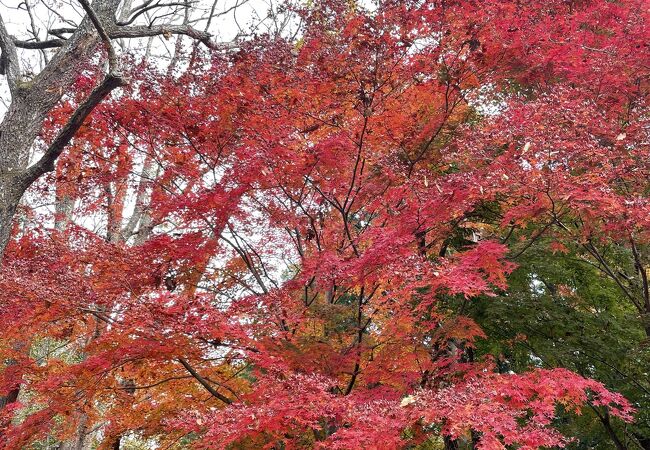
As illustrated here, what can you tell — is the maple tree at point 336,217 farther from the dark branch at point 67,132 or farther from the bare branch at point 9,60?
the bare branch at point 9,60

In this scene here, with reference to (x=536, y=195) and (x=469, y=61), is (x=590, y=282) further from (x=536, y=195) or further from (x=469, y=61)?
(x=469, y=61)

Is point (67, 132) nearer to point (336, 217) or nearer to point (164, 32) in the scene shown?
point (164, 32)

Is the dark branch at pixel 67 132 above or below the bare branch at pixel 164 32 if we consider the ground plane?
below

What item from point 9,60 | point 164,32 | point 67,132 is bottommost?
point 67,132

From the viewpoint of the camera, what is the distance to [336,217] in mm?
9039

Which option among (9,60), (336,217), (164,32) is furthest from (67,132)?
(336,217)

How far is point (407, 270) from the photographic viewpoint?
17.1ft

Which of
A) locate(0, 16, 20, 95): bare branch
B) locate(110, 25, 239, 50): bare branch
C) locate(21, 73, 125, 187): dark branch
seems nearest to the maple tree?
locate(110, 25, 239, 50): bare branch

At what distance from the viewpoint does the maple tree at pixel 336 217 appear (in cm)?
527

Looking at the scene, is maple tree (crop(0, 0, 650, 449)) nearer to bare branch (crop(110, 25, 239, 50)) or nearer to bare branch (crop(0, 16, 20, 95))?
bare branch (crop(110, 25, 239, 50))

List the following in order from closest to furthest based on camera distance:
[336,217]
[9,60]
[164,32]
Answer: [9,60]
[164,32]
[336,217]

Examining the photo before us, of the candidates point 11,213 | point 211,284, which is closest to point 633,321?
point 211,284

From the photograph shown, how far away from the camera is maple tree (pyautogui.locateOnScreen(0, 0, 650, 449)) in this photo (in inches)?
207

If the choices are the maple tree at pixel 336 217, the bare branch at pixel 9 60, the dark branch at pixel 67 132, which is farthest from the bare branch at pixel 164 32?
the dark branch at pixel 67 132
